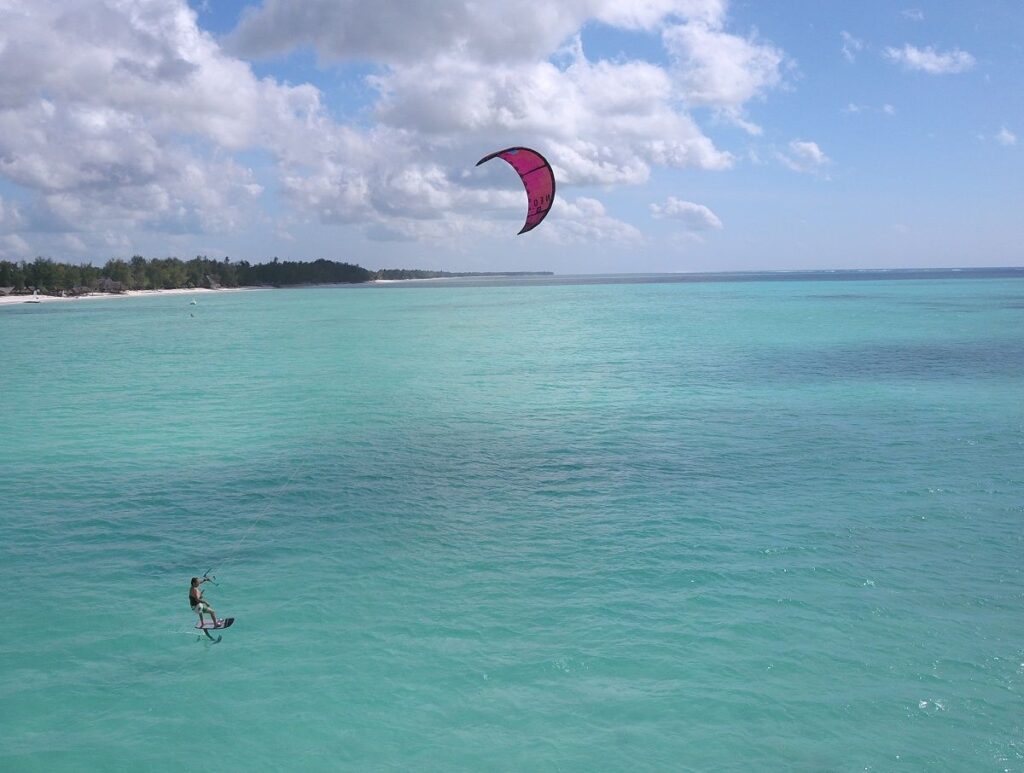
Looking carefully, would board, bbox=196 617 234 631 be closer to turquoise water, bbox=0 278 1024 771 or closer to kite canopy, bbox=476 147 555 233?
turquoise water, bbox=0 278 1024 771

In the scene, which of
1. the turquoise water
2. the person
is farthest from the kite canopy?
the person

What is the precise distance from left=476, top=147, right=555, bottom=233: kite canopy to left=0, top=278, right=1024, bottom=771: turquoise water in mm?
7358

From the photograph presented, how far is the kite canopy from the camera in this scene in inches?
743

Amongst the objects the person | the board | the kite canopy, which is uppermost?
the kite canopy

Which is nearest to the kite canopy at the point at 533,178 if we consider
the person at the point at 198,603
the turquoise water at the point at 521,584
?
the turquoise water at the point at 521,584

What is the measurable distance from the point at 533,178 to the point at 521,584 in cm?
1005

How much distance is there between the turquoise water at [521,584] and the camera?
1109 cm

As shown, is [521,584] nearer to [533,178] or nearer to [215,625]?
[215,625]

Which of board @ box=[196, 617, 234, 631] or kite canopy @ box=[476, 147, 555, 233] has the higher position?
kite canopy @ box=[476, 147, 555, 233]

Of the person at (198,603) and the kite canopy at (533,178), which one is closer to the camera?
the person at (198,603)

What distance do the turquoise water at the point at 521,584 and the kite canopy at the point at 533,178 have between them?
7.36 metres

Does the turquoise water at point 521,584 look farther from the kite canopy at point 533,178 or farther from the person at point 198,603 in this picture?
the kite canopy at point 533,178

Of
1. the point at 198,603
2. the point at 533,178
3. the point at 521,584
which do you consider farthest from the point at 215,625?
the point at 533,178

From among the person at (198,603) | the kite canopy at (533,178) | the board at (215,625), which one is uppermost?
the kite canopy at (533,178)
